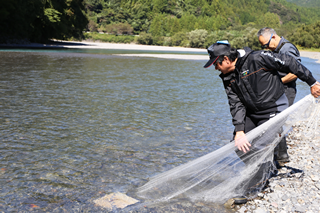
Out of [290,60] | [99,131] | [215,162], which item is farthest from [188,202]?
[99,131]

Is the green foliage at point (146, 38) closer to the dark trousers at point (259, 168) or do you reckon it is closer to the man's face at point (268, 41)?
the man's face at point (268, 41)

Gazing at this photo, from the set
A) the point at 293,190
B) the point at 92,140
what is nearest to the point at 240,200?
the point at 293,190

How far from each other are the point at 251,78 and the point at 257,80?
9 cm

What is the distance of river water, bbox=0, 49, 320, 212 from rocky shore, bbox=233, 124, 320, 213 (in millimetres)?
615

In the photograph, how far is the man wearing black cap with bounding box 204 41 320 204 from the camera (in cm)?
389

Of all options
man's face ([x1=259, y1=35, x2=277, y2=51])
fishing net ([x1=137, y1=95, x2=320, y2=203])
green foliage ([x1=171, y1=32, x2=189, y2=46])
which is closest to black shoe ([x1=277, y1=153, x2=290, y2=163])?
fishing net ([x1=137, y1=95, x2=320, y2=203])

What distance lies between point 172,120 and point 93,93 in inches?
213

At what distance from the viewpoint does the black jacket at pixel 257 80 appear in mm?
3904

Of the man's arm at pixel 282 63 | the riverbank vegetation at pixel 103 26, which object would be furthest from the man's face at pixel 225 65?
the riverbank vegetation at pixel 103 26

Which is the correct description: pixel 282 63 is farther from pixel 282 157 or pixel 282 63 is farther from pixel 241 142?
pixel 282 157

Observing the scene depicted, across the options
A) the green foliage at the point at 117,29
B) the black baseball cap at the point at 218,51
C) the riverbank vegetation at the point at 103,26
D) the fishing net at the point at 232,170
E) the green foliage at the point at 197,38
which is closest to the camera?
the black baseball cap at the point at 218,51

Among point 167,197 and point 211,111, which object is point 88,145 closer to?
point 167,197

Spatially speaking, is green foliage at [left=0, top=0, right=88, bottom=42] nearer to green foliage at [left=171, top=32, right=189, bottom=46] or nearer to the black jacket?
the black jacket

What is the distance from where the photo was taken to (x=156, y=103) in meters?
12.5
